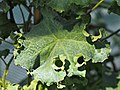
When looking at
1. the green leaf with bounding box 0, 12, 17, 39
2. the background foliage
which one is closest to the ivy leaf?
the background foliage

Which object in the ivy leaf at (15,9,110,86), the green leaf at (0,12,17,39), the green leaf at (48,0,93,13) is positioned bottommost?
the ivy leaf at (15,9,110,86)

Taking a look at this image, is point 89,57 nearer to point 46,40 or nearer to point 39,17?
point 46,40

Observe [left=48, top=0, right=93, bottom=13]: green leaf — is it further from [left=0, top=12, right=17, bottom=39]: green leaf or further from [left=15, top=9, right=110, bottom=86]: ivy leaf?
[left=0, top=12, right=17, bottom=39]: green leaf

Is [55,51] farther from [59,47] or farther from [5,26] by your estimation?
[5,26]

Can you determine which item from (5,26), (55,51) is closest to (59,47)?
(55,51)

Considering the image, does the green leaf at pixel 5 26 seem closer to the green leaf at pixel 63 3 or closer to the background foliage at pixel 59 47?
the background foliage at pixel 59 47

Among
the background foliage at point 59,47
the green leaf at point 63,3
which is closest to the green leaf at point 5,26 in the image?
the background foliage at point 59,47

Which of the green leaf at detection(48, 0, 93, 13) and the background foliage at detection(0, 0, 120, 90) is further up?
the green leaf at detection(48, 0, 93, 13)

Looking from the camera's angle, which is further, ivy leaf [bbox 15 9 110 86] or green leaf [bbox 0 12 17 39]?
green leaf [bbox 0 12 17 39]

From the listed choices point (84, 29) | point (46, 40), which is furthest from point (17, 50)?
point (84, 29)
